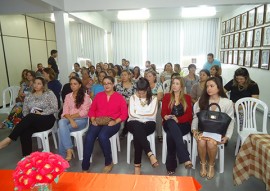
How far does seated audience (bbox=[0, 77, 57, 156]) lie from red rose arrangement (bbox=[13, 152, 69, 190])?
1721 millimetres

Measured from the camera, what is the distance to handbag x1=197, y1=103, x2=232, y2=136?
2.27m

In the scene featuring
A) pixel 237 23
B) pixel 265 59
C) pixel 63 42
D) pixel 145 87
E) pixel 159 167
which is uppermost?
pixel 237 23

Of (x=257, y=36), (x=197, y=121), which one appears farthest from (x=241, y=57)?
(x=197, y=121)

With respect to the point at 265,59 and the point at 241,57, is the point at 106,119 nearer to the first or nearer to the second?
the point at 265,59

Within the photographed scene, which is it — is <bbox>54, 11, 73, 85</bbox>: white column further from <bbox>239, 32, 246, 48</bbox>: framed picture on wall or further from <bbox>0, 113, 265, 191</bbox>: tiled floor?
<bbox>239, 32, 246, 48</bbox>: framed picture on wall

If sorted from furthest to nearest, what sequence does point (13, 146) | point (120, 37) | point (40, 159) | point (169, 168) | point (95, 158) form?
point (120, 37)
point (13, 146)
point (95, 158)
point (169, 168)
point (40, 159)

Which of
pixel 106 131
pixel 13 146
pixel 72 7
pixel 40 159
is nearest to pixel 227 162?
pixel 106 131

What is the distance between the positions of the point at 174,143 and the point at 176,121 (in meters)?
0.27

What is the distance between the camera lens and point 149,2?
4.22 m

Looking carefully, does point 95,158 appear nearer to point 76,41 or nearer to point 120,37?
point 76,41

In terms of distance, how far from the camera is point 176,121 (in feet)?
8.52

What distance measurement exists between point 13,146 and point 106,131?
5.63ft

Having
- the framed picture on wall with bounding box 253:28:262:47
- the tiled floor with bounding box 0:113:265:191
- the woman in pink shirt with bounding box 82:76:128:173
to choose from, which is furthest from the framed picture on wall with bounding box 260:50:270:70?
the woman in pink shirt with bounding box 82:76:128:173

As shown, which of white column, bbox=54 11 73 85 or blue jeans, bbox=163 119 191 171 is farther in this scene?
white column, bbox=54 11 73 85
